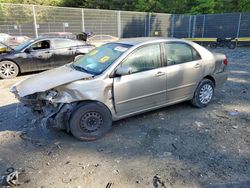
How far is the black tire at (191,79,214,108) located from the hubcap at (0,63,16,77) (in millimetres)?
6147

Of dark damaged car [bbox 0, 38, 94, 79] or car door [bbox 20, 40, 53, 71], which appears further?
car door [bbox 20, 40, 53, 71]

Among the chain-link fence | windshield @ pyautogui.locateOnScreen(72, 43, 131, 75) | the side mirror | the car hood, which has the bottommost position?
the car hood

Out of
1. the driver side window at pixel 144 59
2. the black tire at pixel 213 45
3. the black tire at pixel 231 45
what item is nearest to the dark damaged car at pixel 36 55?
the driver side window at pixel 144 59

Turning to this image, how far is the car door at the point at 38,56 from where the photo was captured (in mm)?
7848

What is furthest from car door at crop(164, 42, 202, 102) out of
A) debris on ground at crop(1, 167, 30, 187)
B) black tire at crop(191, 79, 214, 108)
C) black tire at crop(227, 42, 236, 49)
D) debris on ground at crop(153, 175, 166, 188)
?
black tire at crop(227, 42, 236, 49)

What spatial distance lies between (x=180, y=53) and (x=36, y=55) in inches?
218

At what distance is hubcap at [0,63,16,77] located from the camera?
24.9 ft

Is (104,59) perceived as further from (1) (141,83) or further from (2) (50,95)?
(2) (50,95)

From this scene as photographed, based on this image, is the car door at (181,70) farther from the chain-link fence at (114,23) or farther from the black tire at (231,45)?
the black tire at (231,45)

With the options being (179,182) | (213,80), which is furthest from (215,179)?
(213,80)

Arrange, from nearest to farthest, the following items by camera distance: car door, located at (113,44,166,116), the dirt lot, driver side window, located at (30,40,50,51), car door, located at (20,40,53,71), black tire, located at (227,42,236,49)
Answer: the dirt lot, car door, located at (113,44,166,116), car door, located at (20,40,53,71), driver side window, located at (30,40,50,51), black tire, located at (227,42,236,49)

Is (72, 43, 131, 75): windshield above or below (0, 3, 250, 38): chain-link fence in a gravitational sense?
below

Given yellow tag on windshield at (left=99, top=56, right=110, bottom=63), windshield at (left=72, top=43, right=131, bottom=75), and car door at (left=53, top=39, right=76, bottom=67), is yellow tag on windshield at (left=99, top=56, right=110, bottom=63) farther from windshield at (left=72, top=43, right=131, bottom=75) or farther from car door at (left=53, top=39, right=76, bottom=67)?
car door at (left=53, top=39, right=76, bottom=67)

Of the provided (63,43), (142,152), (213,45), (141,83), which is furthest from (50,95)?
(213,45)
